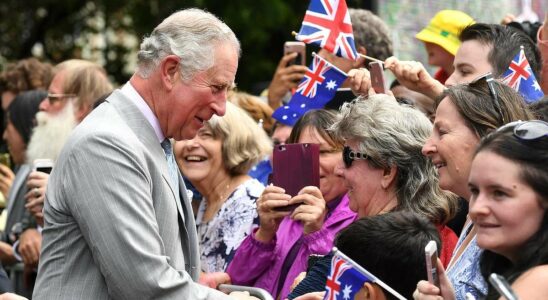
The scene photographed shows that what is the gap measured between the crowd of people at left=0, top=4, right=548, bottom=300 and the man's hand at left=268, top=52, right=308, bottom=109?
1308mm

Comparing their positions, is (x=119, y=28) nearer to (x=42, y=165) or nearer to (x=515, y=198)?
(x=42, y=165)

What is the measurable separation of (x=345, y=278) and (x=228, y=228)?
2846 mm

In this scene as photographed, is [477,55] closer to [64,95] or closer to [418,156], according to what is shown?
[418,156]

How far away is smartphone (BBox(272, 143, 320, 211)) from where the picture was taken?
17.3ft

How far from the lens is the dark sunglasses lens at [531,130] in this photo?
11.0 feet

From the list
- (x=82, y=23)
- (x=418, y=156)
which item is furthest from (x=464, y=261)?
(x=82, y=23)

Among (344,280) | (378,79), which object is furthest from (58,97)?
(344,280)

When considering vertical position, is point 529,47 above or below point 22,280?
above

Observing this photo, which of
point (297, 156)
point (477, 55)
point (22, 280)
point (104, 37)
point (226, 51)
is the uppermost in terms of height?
point (226, 51)

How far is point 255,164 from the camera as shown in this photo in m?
6.86

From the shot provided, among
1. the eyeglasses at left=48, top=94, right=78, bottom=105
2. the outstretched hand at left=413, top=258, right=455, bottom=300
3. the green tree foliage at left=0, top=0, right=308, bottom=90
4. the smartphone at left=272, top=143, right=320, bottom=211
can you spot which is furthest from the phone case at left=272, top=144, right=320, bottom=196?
the green tree foliage at left=0, top=0, right=308, bottom=90

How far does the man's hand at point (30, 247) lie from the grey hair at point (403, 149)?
3.36m

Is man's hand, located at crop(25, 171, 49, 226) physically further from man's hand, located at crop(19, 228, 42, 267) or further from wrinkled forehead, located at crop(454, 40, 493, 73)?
wrinkled forehead, located at crop(454, 40, 493, 73)

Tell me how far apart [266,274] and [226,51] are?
1670 millimetres
